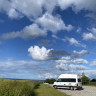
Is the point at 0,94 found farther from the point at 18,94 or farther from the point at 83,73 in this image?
the point at 83,73

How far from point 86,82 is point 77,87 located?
21.9 metres

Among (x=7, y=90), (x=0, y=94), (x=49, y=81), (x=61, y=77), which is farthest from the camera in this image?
(x=49, y=81)

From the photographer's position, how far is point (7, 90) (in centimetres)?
1102

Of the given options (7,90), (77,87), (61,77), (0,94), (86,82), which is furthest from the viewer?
(86,82)

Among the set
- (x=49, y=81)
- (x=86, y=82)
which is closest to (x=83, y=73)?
(x=86, y=82)

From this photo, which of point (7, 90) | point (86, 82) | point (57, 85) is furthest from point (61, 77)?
point (86, 82)

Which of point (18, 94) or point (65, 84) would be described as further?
point (65, 84)

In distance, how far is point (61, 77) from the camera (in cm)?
2642

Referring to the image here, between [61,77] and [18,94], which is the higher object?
[61,77]

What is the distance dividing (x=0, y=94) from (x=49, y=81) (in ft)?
133

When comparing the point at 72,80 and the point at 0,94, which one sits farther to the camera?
the point at 72,80

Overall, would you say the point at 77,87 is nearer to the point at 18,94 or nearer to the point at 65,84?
the point at 65,84

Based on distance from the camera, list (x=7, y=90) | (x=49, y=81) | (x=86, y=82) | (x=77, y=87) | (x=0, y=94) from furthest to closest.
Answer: (x=49, y=81), (x=86, y=82), (x=77, y=87), (x=7, y=90), (x=0, y=94)

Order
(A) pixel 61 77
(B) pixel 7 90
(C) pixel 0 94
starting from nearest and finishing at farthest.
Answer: (C) pixel 0 94, (B) pixel 7 90, (A) pixel 61 77
